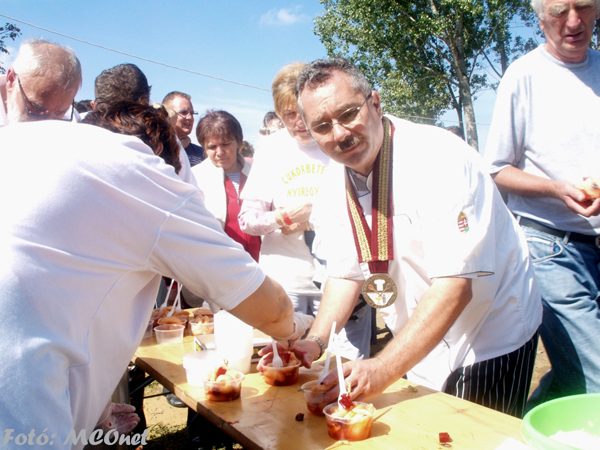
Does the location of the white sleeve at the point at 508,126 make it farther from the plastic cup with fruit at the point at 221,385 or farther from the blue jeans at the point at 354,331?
the plastic cup with fruit at the point at 221,385

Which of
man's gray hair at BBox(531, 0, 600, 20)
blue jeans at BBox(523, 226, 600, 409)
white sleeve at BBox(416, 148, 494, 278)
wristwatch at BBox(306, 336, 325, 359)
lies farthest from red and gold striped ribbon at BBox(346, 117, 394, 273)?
man's gray hair at BBox(531, 0, 600, 20)

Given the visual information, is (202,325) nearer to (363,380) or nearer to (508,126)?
(363,380)

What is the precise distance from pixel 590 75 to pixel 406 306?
1.38m

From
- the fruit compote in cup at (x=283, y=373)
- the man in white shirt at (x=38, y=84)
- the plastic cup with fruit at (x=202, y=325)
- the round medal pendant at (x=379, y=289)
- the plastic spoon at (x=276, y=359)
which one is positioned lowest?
the plastic cup with fruit at (x=202, y=325)

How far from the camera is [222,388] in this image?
1.56m

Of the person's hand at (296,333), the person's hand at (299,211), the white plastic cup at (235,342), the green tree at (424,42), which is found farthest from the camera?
the green tree at (424,42)

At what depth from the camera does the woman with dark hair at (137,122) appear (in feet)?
4.94

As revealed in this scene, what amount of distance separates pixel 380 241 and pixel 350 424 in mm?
797

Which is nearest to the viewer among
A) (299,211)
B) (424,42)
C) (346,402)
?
(346,402)

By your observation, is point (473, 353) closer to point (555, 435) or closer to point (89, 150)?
point (555, 435)

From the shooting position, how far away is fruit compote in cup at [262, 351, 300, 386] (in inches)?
66.2

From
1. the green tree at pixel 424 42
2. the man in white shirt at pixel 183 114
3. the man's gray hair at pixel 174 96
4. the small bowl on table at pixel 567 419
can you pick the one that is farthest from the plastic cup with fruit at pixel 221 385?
the green tree at pixel 424 42

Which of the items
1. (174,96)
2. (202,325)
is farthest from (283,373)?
(174,96)

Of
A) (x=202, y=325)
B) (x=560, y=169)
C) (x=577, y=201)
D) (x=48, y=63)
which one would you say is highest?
(x=48, y=63)
